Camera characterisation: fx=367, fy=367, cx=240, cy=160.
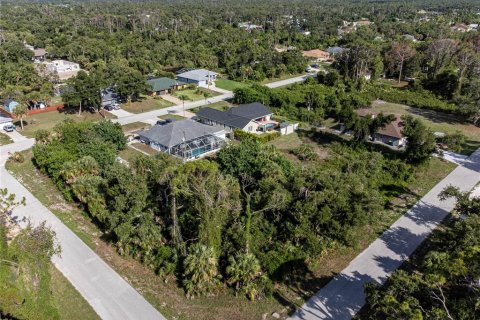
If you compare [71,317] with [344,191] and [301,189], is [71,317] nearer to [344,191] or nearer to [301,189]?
[301,189]

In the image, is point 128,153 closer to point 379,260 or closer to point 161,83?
point 161,83

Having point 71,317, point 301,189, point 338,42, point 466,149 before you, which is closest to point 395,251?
point 301,189

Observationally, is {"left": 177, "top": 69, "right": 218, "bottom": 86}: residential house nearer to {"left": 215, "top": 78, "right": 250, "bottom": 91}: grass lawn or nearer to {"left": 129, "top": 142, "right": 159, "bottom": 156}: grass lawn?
{"left": 215, "top": 78, "right": 250, "bottom": 91}: grass lawn

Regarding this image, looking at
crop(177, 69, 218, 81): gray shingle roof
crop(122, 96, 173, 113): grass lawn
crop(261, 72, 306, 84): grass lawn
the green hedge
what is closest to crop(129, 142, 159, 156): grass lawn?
the green hedge

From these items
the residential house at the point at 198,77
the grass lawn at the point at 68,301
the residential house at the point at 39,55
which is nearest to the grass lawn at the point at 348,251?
the grass lawn at the point at 68,301

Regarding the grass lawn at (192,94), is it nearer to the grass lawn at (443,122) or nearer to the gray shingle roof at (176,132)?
the gray shingle roof at (176,132)
